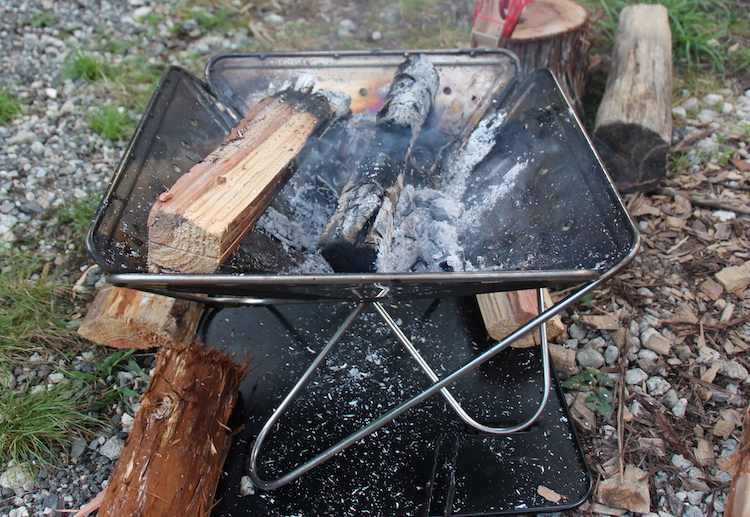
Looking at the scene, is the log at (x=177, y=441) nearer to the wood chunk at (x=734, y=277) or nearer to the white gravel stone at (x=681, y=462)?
the white gravel stone at (x=681, y=462)

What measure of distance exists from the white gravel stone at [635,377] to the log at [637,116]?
958 mm

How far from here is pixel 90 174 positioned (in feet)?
8.66

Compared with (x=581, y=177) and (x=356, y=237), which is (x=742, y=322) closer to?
(x=581, y=177)

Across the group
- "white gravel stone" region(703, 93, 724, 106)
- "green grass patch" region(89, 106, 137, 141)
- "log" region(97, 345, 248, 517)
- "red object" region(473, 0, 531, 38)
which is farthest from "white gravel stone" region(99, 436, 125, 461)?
"white gravel stone" region(703, 93, 724, 106)

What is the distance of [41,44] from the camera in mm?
3312

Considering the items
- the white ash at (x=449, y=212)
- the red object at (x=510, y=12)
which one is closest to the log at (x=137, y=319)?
the white ash at (x=449, y=212)

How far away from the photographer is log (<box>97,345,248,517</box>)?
4.38ft

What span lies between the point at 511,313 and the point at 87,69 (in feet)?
9.43

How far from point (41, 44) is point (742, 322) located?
4054mm

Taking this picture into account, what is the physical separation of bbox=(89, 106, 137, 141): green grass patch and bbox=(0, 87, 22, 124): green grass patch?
1.32ft

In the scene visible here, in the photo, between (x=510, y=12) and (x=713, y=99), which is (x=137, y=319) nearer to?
(x=510, y=12)

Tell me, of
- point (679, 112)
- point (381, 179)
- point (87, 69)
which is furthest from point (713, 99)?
point (87, 69)

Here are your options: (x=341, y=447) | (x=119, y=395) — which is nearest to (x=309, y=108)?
(x=341, y=447)

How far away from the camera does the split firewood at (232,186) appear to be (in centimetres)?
123
